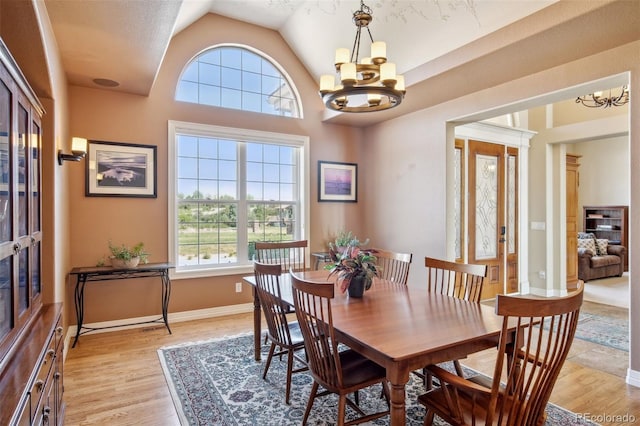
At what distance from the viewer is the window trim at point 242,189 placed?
4363 millimetres

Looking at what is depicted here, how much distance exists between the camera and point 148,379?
2891 mm

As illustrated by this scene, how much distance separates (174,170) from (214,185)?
54 centimetres

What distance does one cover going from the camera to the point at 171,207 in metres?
4.37

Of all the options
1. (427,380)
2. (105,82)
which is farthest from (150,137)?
(427,380)

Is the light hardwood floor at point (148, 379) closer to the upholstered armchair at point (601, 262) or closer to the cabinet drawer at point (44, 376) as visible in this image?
the cabinet drawer at point (44, 376)

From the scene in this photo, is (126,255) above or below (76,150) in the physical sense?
below

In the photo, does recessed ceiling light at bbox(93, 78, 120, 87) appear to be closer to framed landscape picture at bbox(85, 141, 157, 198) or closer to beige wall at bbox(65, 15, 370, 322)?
beige wall at bbox(65, 15, 370, 322)

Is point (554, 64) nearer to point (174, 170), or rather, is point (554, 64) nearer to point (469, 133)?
point (469, 133)

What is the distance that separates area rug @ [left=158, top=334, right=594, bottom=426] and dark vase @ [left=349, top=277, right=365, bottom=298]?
753 millimetres

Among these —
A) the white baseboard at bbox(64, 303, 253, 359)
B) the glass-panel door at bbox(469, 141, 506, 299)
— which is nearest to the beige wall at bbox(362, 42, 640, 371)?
the glass-panel door at bbox(469, 141, 506, 299)

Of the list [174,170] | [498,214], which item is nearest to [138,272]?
[174,170]

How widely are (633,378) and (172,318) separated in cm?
454

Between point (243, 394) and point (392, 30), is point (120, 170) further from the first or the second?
point (392, 30)

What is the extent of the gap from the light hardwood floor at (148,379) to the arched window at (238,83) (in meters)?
2.90
